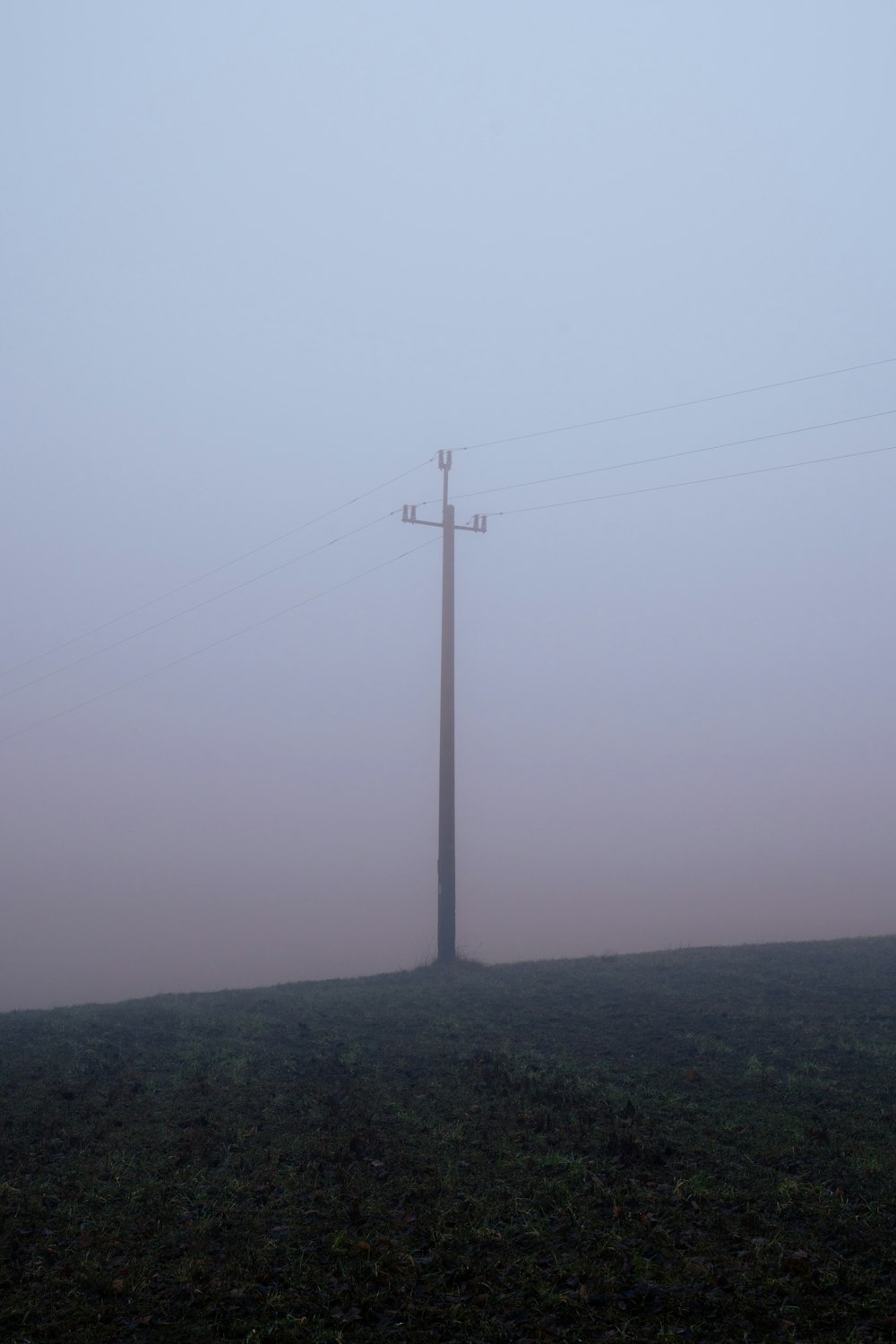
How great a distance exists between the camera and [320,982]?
22562 millimetres

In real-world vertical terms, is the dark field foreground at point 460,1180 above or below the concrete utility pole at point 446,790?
below

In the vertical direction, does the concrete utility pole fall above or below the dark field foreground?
above

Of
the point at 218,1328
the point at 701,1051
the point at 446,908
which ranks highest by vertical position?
the point at 446,908

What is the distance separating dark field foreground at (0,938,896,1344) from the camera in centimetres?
684

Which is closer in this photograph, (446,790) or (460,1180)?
(460,1180)

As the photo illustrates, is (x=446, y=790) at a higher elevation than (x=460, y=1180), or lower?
higher

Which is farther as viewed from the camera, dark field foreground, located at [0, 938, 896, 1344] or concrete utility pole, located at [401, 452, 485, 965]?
concrete utility pole, located at [401, 452, 485, 965]

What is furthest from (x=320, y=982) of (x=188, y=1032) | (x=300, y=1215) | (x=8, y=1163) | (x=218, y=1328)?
(x=218, y=1328)

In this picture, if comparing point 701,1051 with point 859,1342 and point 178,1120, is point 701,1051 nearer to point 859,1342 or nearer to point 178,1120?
point 178,1120

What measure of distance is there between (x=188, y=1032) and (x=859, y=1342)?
38.0ft

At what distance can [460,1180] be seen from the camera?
8.87 meters

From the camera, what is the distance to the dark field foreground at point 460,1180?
6844mm

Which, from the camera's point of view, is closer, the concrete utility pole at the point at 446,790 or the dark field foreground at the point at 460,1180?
the dark field foreground at the point at 460,1180

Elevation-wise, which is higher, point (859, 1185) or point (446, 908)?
point (446, 908)
